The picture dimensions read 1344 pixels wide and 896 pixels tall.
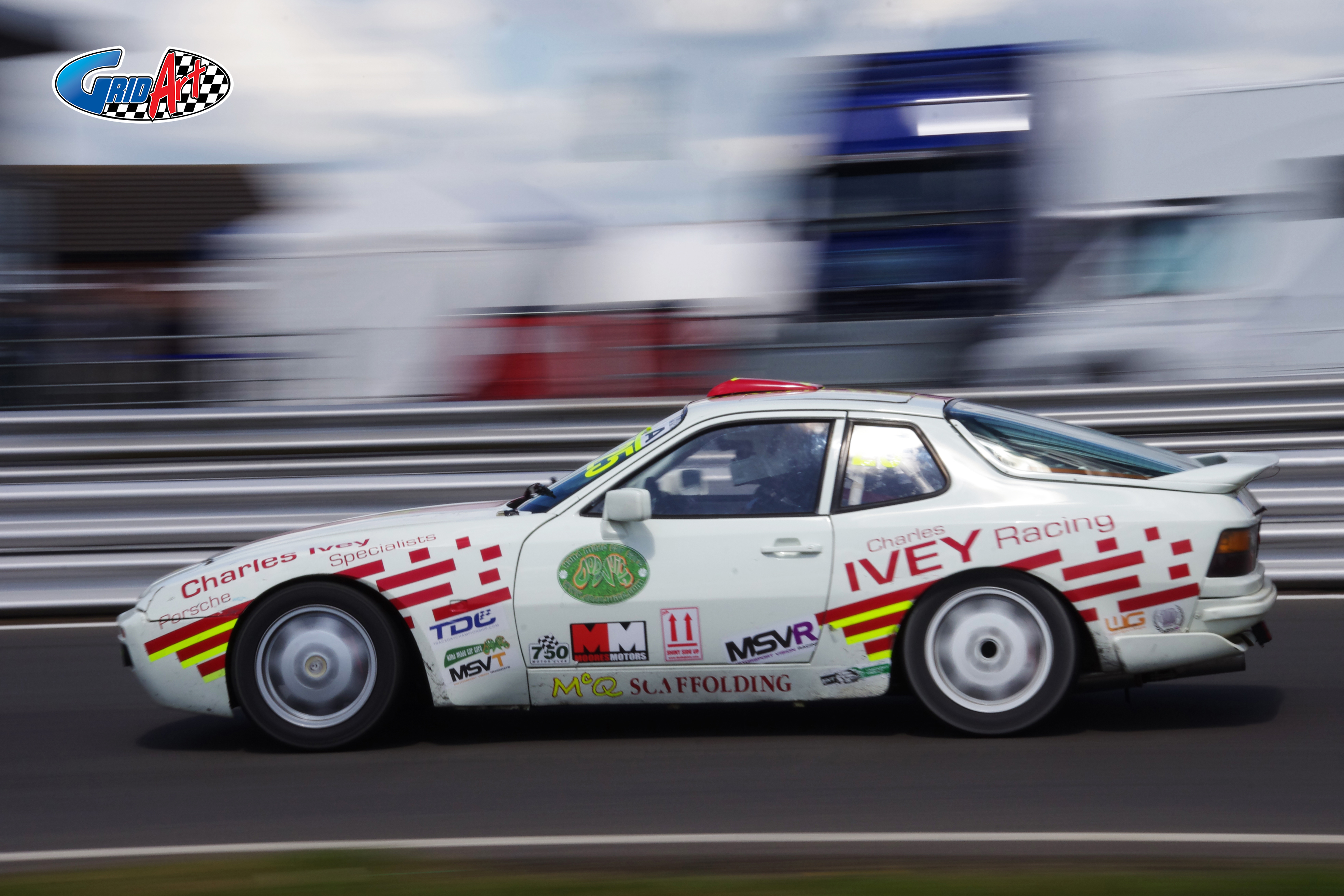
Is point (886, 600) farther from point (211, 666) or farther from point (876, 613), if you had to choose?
point (211, 666)

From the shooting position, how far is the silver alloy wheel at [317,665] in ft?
17.0

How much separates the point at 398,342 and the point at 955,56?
4985 millimetres

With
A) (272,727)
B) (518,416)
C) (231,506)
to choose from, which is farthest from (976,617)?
(231,506)

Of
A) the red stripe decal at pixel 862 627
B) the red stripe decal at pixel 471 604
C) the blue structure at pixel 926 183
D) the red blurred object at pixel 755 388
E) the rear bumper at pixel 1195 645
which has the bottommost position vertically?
the rear bumper at pixel 1195 645

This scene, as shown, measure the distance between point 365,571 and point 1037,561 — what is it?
8.03ft

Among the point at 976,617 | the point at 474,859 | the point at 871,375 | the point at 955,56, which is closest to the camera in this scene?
the point at 474,859

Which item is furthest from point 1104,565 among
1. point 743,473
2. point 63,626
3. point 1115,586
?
point 63,626

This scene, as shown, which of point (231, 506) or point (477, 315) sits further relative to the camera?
point (477, 315)

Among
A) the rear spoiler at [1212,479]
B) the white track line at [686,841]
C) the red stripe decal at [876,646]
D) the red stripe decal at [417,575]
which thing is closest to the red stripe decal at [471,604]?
the red stripe decal at [417,575]

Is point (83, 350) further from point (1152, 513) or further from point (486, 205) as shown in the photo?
point (1152, 513)

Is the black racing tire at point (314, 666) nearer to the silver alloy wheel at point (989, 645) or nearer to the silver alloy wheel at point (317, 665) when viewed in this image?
the silver alloy wheel at point (317, 665)

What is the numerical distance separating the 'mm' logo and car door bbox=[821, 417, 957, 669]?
6746 mm

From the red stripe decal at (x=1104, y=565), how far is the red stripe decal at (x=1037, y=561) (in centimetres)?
5

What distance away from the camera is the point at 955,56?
11.1m
